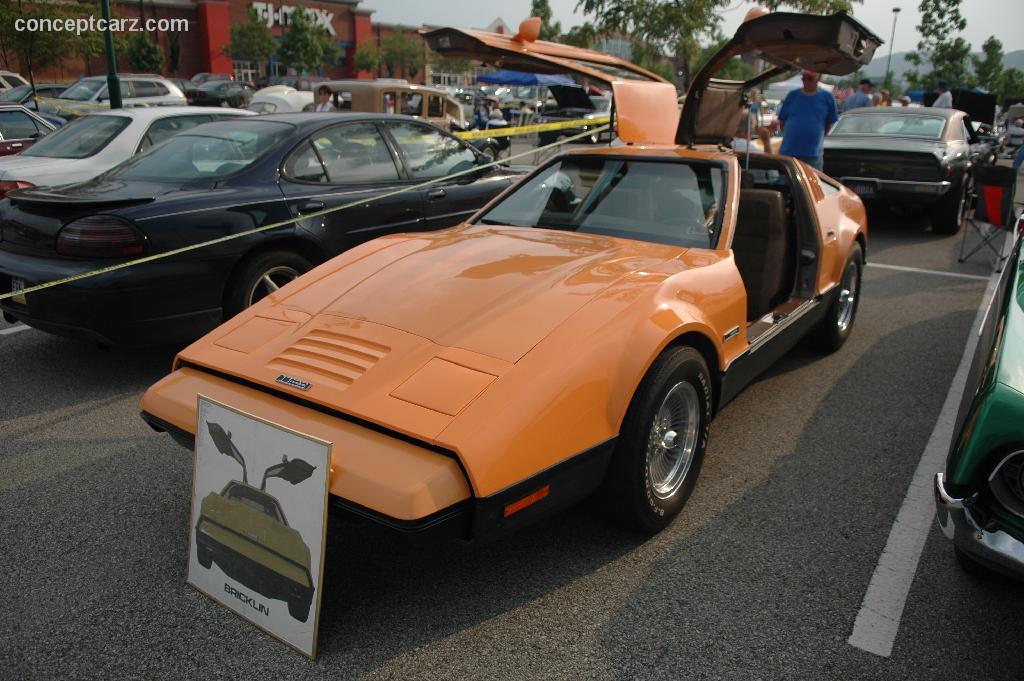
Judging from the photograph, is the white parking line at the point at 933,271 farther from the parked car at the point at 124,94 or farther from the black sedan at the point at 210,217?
the parked car at the point at 124,94

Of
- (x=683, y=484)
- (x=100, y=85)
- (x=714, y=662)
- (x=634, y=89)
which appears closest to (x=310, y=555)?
(x=714, y=662)

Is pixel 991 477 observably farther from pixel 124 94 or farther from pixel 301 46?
pixel 301 46

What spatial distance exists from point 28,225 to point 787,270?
4518mm

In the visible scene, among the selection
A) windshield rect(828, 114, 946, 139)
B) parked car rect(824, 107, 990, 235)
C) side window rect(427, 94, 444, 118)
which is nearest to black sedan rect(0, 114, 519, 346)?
parked car rect(824, 107, 990, 235)

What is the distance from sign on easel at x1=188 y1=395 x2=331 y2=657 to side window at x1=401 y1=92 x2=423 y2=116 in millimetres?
15199

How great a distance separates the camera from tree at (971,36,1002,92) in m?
42.0

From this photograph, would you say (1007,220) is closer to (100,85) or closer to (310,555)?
(310,555)

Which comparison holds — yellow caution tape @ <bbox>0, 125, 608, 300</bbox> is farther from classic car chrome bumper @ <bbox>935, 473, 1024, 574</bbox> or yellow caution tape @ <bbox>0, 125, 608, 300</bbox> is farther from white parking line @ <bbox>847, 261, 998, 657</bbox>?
classic car chrome bumper @ <bbox>935, 473, 1024, 574</bbox>

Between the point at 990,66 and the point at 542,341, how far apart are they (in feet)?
164

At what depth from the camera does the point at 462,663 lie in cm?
235

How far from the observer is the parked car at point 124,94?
16.6m

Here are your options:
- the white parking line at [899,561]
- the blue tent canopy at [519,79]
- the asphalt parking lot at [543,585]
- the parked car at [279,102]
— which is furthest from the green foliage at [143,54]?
the white parking line at [899,561]

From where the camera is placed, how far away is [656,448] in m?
2.98

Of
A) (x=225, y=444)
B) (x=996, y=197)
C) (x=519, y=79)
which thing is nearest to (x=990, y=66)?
(x=519, y=79)
